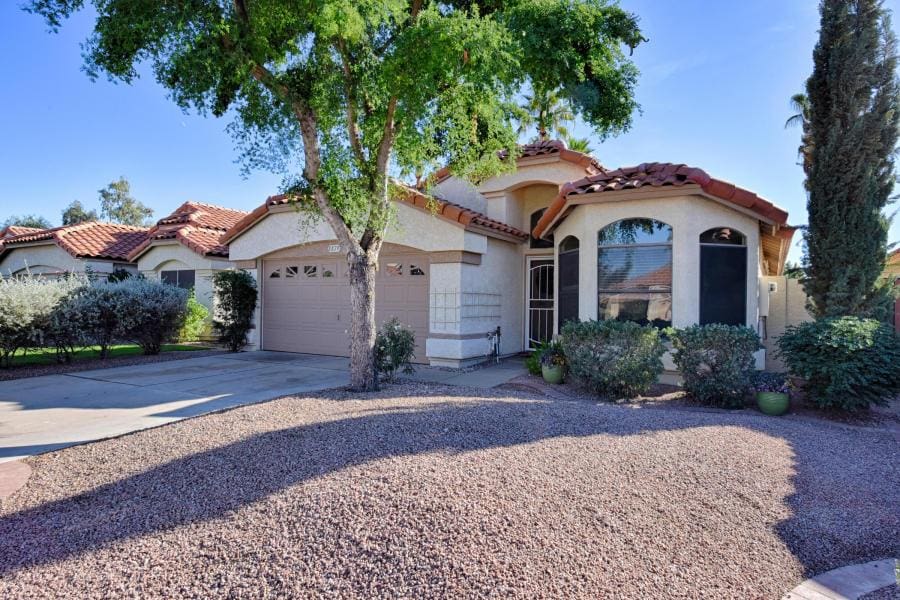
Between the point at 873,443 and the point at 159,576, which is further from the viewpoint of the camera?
the point at 873,443

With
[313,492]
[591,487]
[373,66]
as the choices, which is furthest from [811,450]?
[373,66]

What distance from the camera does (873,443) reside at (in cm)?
620

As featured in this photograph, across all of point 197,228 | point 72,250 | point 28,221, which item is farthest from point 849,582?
point 28,221

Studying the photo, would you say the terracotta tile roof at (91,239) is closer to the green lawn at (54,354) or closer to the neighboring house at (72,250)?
the neighboring house at (72,250)

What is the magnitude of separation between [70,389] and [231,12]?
682 cm

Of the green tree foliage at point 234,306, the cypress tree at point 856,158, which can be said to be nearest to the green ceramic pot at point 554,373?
the cypress tree at point 856,158

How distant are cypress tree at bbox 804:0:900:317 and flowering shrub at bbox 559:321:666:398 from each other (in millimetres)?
3657

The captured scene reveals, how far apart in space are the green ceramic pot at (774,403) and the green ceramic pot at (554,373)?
328 centimetres

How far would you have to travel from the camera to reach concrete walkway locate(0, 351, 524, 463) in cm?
622

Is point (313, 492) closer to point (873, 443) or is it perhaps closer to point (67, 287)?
point (873, 443)

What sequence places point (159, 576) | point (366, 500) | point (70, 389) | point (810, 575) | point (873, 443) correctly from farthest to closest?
1. point (70, 389)
2. point (873, 443)
3. point (366, 500)
4. point (810, 575)
5. point (159, 576)

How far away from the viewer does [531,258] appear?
553 inches

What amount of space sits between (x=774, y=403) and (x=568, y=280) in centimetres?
458

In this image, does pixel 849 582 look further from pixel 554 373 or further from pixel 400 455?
pixel 554 373
